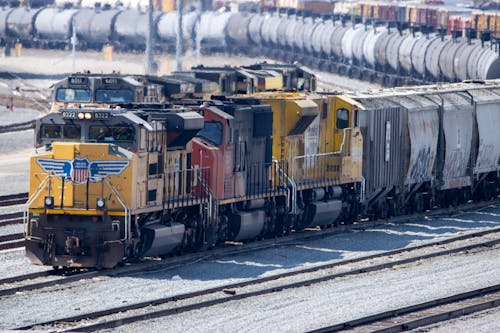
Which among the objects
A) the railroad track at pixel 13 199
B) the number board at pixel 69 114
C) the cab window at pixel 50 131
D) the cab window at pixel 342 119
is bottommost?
the railroad track at pixel 13 199

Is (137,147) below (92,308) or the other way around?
the other way around

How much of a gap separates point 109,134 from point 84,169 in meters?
0.79

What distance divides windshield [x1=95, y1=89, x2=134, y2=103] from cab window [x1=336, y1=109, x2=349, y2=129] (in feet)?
18.7

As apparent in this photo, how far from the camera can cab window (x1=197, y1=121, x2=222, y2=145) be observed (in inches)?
949

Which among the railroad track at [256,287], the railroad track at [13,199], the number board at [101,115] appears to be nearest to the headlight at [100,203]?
the number board at [101,115]

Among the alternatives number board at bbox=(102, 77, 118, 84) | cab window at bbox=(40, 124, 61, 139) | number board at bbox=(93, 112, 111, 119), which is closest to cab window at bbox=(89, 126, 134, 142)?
number board at bbox=(93, 112, 111, 119)

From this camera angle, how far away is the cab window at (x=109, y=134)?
846 inches

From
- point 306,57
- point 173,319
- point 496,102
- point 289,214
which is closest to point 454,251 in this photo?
point 289,214

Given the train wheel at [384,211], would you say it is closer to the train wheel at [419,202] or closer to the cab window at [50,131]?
the train wheel at [419,202]

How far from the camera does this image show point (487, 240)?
26828mm

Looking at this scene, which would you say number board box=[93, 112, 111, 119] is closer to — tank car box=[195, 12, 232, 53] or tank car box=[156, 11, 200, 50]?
tank car box=[156, 11, 200, 50]

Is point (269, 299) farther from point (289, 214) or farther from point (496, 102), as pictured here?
point (496, 102)

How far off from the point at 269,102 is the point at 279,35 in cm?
6384

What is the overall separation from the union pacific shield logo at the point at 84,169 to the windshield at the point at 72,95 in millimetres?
10510
